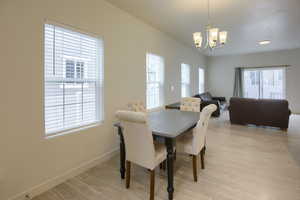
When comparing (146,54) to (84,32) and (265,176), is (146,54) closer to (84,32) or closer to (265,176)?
(84,32)

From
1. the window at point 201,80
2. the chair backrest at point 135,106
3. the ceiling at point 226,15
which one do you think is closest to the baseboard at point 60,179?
the chair backrest at point 135,106

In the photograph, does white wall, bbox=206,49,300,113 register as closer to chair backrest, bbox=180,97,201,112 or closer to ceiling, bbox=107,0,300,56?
ceiling, bbox=107,0,300,56

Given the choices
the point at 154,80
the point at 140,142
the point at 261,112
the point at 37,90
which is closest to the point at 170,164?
the point at 140,142

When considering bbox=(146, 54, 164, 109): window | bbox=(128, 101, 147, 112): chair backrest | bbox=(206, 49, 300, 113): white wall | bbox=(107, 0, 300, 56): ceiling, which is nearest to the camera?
bbox=(128, 101, 147, 112): chair backrest

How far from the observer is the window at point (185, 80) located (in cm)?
600

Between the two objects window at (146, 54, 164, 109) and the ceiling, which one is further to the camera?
window at (146, 54, 164, 109)

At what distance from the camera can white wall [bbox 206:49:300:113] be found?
677 centimetres

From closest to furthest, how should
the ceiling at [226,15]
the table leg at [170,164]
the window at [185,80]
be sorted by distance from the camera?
the table leg at [170,164]
the ceiling at [226,15]
the window at [185,80]

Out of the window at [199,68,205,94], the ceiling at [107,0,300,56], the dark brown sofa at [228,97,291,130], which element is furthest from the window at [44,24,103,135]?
the window at [199,68,205,94]

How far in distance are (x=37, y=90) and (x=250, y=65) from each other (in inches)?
329

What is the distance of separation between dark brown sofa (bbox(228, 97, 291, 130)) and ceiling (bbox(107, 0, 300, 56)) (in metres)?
1.90

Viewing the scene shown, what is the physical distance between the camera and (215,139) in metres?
3.86

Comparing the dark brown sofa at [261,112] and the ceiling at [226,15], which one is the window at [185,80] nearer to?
the ceiling at [226,15]

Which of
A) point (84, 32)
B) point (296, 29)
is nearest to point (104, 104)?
point (84, 32)
